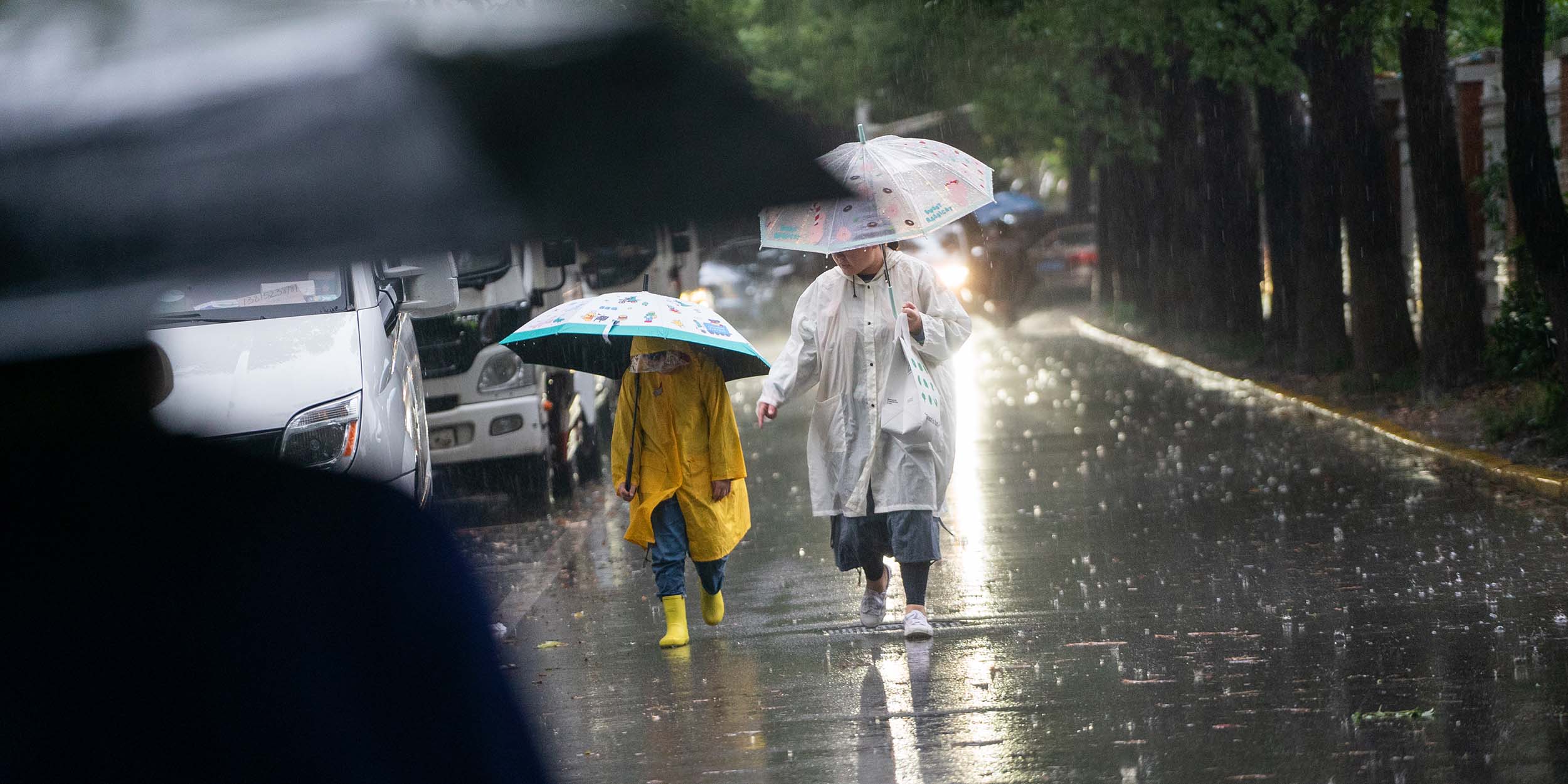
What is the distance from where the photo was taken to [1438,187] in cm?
1267

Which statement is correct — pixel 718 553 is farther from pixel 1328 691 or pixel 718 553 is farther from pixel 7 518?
pixel 7 518

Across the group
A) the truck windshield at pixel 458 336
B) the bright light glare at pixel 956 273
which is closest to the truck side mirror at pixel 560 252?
the truck windshield at pixel 458 336

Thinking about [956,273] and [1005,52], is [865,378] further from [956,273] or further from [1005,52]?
[956,273]

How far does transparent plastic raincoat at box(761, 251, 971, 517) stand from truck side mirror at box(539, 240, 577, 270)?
17.5 feet

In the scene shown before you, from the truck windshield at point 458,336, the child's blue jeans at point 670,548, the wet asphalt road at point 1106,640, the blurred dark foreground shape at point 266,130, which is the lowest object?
the wet asphalt road at point 1106,640

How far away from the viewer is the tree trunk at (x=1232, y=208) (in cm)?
1942

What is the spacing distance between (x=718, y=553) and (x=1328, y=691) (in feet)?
8.65

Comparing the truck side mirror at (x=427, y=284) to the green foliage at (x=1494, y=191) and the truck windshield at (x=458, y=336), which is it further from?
the green foliage at (x=1494, y=191)

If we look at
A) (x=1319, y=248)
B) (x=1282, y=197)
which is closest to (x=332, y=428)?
(x=1319, y=248)

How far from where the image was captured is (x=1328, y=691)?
602cm

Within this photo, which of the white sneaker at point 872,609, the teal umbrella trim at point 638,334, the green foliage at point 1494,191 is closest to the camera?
the teal umbrella trim at point 638,334

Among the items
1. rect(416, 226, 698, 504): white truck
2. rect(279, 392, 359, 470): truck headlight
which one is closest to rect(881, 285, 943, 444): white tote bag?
rect(279, 392, 359, 470): truck headlight

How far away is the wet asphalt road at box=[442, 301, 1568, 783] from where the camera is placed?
5484 mm

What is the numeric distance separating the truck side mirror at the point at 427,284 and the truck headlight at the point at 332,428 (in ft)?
1.95
